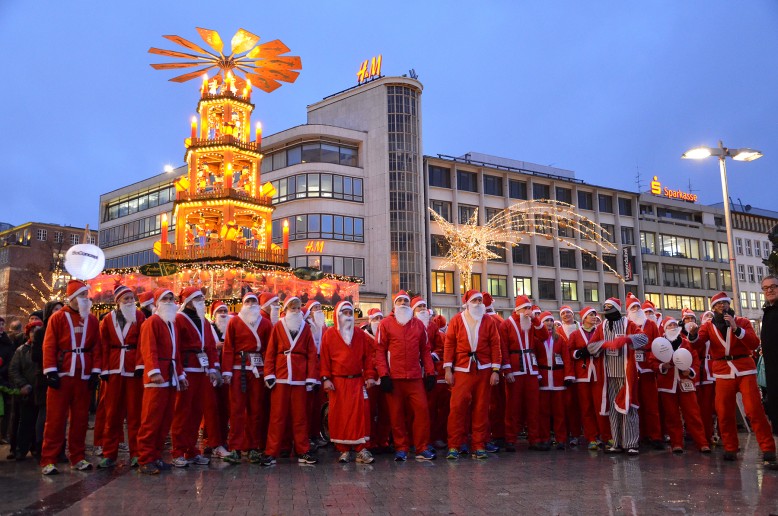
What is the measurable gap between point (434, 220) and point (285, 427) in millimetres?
40757

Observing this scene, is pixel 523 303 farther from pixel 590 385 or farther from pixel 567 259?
pixel 567 259

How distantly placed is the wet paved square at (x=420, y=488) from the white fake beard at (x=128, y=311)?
2072 millimetres

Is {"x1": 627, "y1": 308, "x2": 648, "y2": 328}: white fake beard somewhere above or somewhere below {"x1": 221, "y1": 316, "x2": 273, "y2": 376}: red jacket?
above

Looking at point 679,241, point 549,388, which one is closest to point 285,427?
point 549,388

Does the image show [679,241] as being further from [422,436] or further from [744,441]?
[422,436]

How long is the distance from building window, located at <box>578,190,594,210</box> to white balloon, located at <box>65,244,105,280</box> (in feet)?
164

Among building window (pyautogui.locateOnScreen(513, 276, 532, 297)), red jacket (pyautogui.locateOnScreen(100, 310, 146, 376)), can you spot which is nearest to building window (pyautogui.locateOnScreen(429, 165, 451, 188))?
building window (pyautogui.locateOnScreen(513, 276, 532, 297))

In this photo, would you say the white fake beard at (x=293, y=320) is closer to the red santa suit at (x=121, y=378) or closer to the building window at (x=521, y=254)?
the red santa suit at (x=121, y=378)

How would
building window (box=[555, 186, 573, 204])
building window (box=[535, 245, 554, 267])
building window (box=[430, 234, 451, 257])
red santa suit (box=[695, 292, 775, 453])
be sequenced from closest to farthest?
red santa suit (box=[695, 292, 775, 453]) → building window (box=[430, 234, 451, 257]) → building window (box=[535, 245, 554, 267]) → building window (box=[555, 186, 573, 204])

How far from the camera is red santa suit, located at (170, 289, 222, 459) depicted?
9.71m

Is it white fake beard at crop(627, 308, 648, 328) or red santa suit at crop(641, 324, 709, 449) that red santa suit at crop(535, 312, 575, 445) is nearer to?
white fake beard at crop(627, 308, 648, 328)

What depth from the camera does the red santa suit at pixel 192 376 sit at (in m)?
9.71

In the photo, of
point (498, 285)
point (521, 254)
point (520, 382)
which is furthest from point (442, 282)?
point (520, 382)

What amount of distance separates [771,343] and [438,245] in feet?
137
